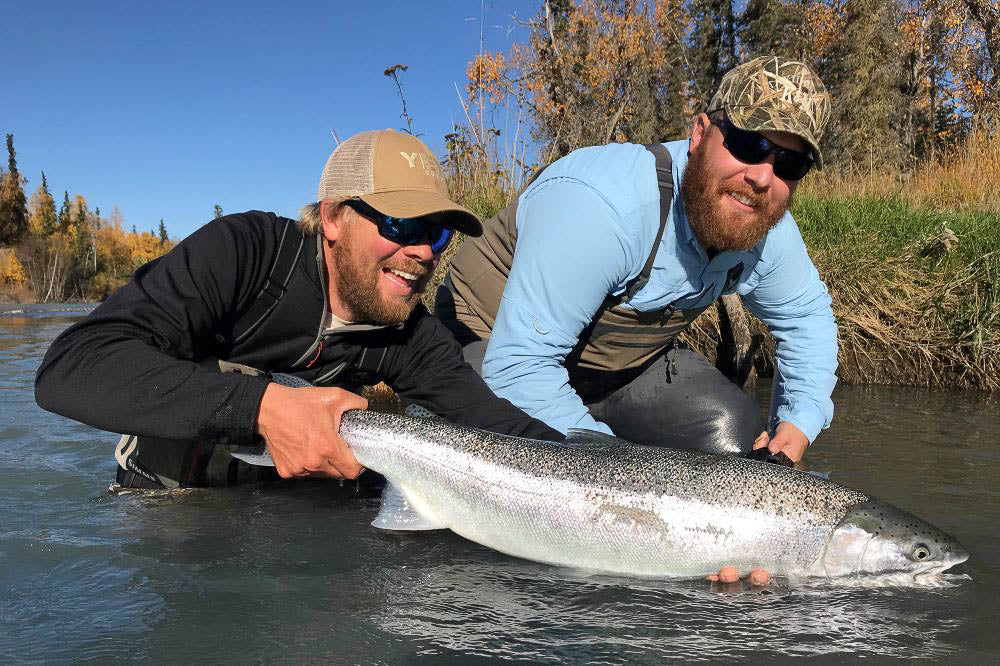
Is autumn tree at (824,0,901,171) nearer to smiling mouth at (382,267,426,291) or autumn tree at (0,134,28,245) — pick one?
smiling mouth at (382,267,426,291)

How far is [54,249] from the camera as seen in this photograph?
61.9 meters

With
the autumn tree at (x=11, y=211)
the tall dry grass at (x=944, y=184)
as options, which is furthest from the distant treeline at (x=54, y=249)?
the tall dry grass at (x=944, y=184)

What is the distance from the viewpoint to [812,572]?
8.93 ft

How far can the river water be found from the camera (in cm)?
217

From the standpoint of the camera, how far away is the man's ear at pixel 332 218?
3416 mm

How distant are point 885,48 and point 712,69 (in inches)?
471

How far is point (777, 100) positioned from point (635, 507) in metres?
2.05

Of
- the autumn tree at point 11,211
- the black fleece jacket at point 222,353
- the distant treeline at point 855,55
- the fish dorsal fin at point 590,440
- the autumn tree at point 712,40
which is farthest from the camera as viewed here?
the autumn tree at point 11,211

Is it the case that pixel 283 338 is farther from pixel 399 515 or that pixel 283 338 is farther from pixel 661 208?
pixel 661 208

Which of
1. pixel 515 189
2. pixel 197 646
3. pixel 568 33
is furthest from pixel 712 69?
pixel 197 646

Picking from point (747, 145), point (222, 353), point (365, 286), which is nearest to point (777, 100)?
point (747, 145)

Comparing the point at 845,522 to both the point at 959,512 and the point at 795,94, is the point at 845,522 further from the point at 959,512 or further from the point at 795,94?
the point at 795,94

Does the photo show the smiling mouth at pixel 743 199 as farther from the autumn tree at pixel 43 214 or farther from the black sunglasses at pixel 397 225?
the autumn tree at pixel 43 214

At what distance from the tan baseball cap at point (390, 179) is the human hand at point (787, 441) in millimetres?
2049
